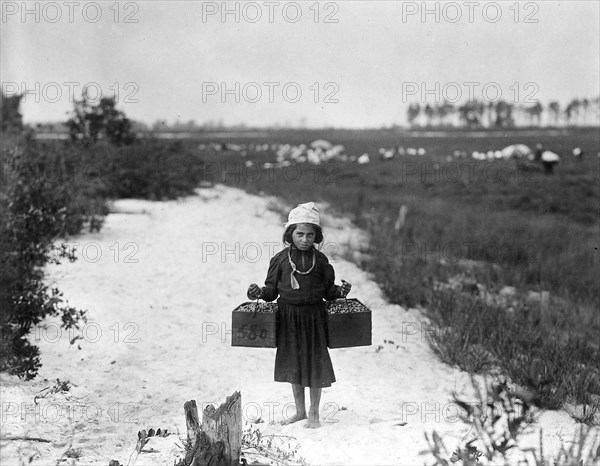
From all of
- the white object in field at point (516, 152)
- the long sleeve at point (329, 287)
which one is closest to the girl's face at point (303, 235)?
the long sleeve at point (329, 287)

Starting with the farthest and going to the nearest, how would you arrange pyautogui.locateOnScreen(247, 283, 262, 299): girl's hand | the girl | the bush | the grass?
the grass, the bush, the girl, pyautogui.locateOnScreen(247, 283, 262, 299): girl's hand

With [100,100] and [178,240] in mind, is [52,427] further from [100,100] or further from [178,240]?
[100,100]

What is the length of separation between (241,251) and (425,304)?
3.30 metres

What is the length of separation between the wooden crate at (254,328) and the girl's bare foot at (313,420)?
61 cm

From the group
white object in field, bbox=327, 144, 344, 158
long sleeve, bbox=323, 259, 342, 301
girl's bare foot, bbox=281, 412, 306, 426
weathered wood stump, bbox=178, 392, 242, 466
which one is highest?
white object in field, bbox=327, 144, 344, 158

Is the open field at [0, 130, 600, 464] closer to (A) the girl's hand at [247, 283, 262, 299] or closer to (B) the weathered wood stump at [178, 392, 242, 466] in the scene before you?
(B) the weathered wood stump at [178, 392, 242, 466]

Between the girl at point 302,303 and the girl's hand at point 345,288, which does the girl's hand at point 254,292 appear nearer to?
the girl at point 302,303

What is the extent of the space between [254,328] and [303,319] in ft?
1.15

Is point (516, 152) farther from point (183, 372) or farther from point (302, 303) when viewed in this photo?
point (302, 303)

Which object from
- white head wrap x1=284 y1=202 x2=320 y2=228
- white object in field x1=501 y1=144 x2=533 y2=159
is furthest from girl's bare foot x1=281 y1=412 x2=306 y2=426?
white object in field x1=501 y1=144 x2=533 y2=159

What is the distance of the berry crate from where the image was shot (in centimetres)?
446

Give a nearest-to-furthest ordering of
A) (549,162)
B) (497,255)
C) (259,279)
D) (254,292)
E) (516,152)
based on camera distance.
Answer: (254,292), (259,279), (497,255), (549,162), (516,152)

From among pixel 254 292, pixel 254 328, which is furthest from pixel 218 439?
pixel 254 292

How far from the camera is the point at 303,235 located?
4465 mm
